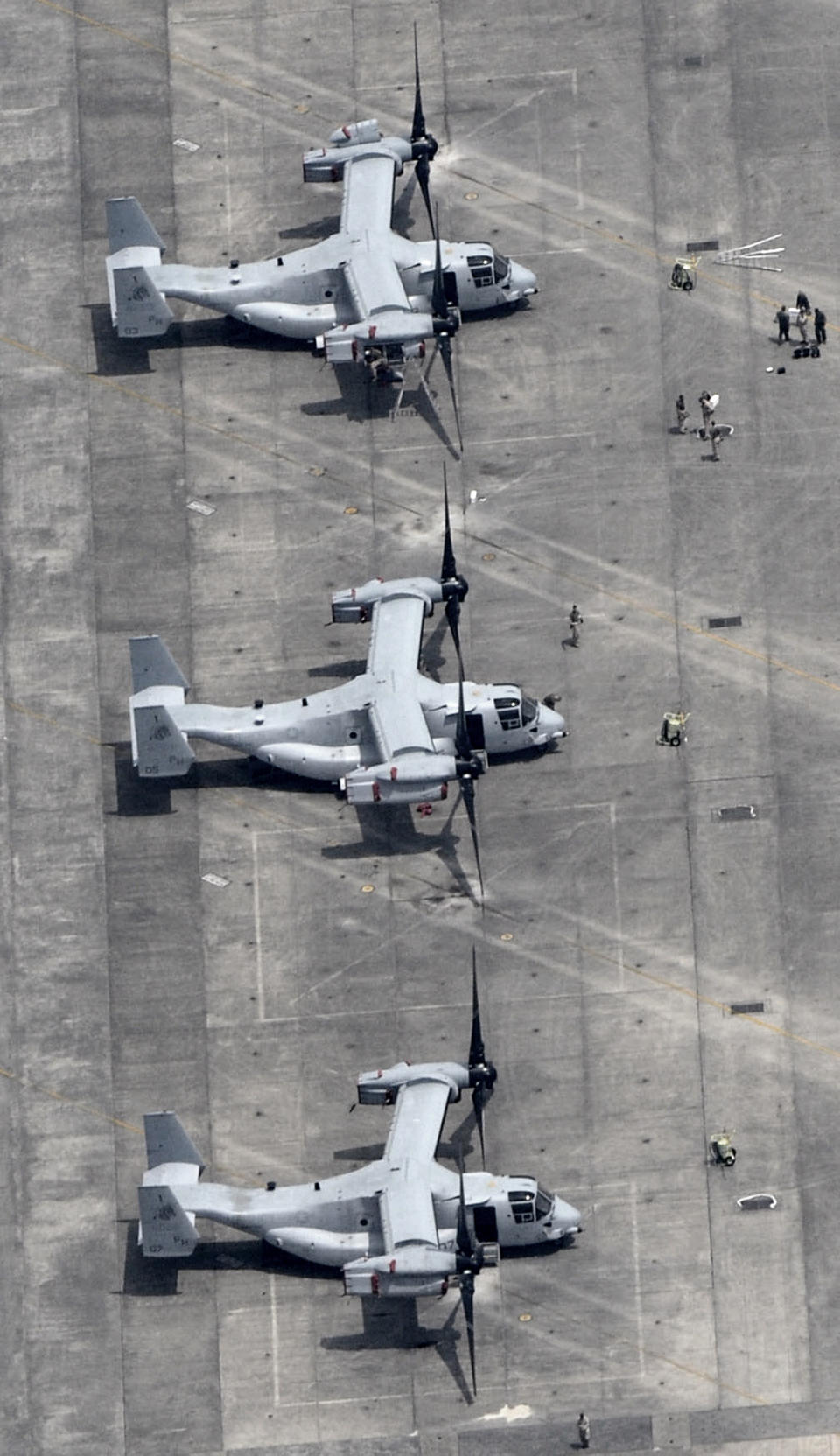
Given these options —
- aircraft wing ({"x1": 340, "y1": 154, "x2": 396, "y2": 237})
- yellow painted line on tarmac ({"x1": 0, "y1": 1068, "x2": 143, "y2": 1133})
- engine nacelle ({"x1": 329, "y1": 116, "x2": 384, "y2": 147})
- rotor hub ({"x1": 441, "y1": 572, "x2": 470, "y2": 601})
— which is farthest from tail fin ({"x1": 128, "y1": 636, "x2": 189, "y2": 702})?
engine nacelle ({"x1": 329, "y1": 116, "x2": 384, "y2": 147})

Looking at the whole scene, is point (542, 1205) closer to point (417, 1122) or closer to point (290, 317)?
point (417, 1122)

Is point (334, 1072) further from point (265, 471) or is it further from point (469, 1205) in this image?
point (265, 471)

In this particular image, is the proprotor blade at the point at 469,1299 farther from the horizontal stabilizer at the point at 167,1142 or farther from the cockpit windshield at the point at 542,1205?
the horizontal stabilizer at the point at 167,1142

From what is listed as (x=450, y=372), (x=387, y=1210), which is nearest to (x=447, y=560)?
(x=450, y=372)

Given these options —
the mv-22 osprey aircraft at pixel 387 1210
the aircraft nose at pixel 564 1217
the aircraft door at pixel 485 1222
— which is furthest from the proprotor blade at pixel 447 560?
the aircraft door at pixel 485 1222

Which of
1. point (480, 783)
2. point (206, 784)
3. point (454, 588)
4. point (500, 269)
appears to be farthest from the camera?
point (500, 269)

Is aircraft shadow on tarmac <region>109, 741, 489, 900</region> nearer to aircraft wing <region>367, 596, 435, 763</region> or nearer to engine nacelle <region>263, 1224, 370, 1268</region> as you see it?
aircraft wing <region>367, 596, 435, 763</region>

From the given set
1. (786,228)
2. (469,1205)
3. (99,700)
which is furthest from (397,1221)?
(786,228)
